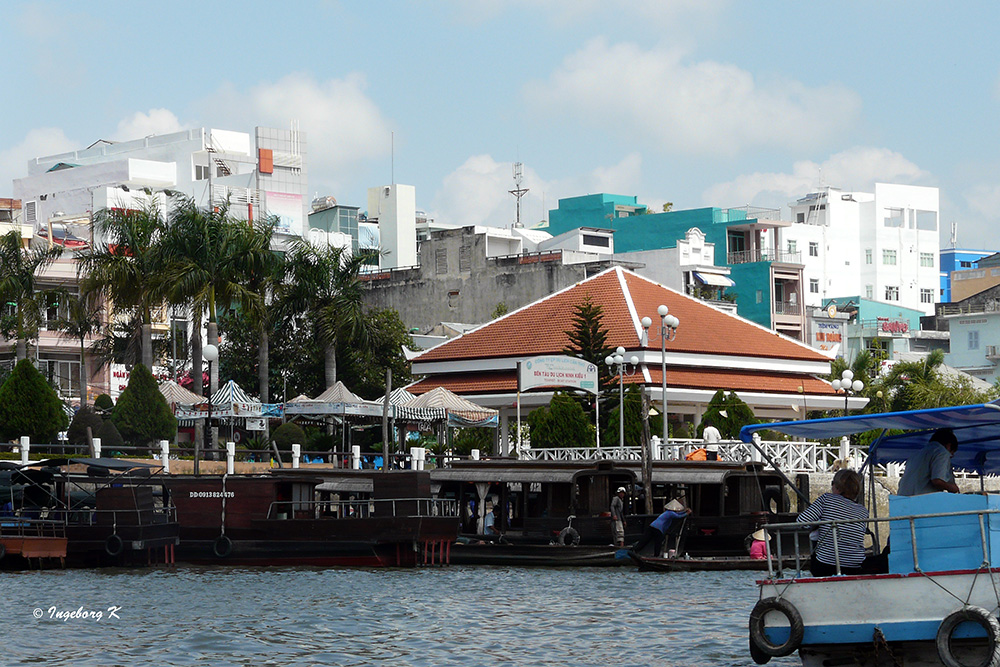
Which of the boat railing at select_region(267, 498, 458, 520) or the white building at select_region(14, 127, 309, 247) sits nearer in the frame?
the boat railing at select_region(267, 498, 458, 520)

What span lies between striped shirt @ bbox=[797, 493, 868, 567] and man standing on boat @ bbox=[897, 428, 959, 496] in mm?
528

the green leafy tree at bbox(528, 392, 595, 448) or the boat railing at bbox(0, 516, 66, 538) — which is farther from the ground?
the green leafy tree at bbox(528, 392, 595, 448)

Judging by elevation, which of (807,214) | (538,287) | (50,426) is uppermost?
(807,214)

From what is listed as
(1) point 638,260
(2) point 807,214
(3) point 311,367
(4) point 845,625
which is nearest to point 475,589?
(4) point 845,625

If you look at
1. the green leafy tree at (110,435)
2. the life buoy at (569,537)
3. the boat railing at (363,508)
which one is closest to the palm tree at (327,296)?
the green leafy tree at (110,435)

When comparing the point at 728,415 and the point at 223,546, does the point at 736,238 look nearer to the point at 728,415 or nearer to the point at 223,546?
the point at 728,415

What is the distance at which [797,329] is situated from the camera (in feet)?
259

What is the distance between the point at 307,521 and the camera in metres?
30.9

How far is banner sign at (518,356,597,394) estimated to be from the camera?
4184 cm

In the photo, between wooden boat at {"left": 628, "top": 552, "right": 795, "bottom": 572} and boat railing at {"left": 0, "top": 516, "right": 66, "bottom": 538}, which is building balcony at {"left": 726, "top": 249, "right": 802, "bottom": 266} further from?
boat railing at {"left": 0, "top": 516, "right": 66, "bottom": 538}

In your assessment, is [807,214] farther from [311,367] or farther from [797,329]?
[311,367]

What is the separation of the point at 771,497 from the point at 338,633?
49.7ft

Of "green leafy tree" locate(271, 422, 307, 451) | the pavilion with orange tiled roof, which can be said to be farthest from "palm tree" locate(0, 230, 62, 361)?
the pavilion with orange tiled roof

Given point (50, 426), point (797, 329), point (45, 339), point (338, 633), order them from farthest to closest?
1. point (797, 329)
2. point (45, 339)
3. point (50, 426)
4. point (338, 633)
